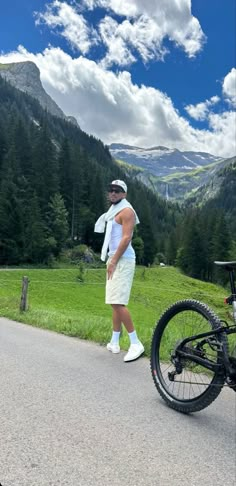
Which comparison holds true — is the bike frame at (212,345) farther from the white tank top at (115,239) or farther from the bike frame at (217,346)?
the white tank top at (115,239)

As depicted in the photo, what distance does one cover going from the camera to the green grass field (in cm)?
793

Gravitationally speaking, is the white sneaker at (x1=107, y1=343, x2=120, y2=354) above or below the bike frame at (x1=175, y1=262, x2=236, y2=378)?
below

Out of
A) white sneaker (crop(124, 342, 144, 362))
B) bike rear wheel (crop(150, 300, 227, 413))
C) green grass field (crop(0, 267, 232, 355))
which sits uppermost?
bike rear wheel (crop(150, 300, 227, 413))

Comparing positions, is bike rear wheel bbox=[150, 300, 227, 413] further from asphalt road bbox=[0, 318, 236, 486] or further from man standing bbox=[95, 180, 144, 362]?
man standing bbox=[95, 180, 144, 362]

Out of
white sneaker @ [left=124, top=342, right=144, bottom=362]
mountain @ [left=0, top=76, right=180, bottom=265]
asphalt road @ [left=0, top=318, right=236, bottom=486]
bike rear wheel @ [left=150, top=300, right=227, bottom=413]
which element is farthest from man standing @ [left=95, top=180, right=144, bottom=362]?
mountain @ [left=0, top=76, right=180, bottom=265]

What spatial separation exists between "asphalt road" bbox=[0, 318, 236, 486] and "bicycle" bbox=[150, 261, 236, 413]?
194 mm

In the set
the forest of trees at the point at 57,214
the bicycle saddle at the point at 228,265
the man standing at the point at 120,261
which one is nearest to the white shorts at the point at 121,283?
the man standing at the point at 120,261

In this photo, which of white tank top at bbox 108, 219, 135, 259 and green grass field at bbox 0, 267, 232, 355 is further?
green grass field at bbox 0, 267, 232, 355

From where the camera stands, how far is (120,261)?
227 inches

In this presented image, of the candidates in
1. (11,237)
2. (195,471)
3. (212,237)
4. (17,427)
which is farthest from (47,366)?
(212,237)

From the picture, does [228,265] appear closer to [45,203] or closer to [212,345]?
[212,345]

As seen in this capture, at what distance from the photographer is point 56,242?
6481cm

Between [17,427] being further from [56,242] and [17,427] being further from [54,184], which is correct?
[54,184]

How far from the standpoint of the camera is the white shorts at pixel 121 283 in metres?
5.67
